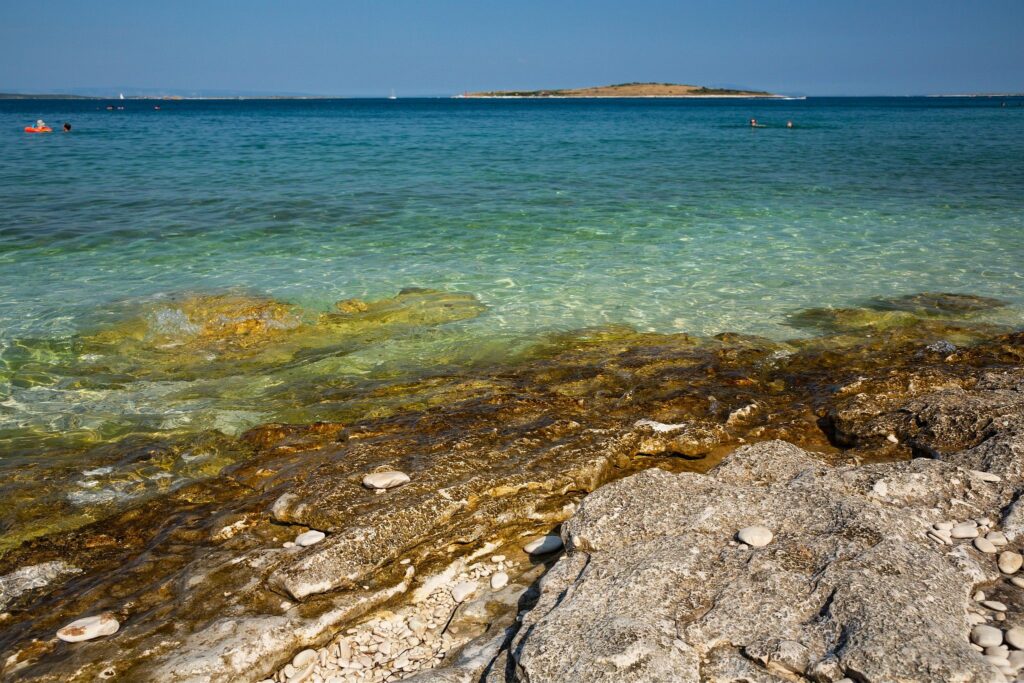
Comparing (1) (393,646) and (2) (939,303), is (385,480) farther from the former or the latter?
(2) (939,303)

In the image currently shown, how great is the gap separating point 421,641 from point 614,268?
410 inches

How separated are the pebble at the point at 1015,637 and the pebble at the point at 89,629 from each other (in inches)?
184

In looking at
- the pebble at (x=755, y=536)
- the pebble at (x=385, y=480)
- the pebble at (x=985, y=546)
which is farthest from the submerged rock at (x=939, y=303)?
the pebble at (x=385, y=480)

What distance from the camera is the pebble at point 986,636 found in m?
3.45

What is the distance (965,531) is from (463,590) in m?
3.06

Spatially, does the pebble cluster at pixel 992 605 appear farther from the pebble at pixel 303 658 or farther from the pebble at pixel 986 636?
the pebble at pixel 303 658

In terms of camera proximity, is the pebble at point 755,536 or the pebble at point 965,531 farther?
the pebble at point 965,531

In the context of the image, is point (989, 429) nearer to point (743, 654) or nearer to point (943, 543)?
point (943, 543)

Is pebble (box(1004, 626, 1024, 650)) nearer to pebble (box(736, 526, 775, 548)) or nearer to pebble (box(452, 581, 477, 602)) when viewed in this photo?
pebble (box(736, 526, 775, 548))

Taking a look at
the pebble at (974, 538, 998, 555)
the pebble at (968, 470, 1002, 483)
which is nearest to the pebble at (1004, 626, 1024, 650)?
the pebble at (974, 538, 998, 555)

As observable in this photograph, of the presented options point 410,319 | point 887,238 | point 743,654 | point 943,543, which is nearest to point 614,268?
point 410,319

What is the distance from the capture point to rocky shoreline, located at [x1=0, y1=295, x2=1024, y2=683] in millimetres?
3490

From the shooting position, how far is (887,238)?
16172mm

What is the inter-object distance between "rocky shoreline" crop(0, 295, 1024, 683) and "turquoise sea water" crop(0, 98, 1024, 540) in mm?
2265
